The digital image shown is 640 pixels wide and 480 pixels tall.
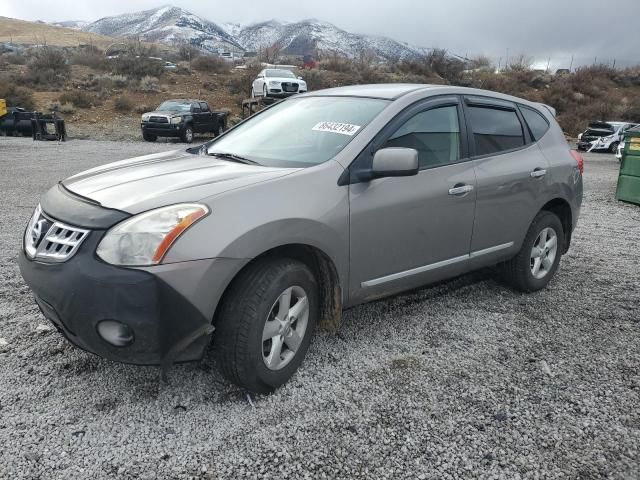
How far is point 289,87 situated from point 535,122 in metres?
22.8

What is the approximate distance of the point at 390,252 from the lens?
11.0 ft

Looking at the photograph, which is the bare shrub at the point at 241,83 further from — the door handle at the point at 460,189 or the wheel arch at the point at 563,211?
the door handle at the point at 460,189

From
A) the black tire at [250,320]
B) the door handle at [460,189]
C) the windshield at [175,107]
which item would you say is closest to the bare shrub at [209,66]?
the windshield at [175,107]

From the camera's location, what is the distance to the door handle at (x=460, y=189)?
368cm

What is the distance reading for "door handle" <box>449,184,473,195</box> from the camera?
12.1 feet

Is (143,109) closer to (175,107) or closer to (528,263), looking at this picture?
(175,107)

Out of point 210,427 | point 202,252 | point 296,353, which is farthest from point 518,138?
point 210,427

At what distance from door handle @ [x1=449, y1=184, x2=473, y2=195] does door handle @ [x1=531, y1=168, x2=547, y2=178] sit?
85 cm

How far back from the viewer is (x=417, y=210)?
3445 millimetres

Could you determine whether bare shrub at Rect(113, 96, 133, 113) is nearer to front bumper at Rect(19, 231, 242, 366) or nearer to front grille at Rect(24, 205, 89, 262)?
front grille at Rect(24, 205, 89, 262)

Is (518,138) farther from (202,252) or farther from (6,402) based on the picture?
(6,402)

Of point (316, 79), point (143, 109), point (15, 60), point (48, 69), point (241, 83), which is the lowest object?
point (143, 109)

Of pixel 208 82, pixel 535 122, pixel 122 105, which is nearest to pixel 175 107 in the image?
pixel 122 105

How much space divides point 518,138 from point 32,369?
3.88 metres
